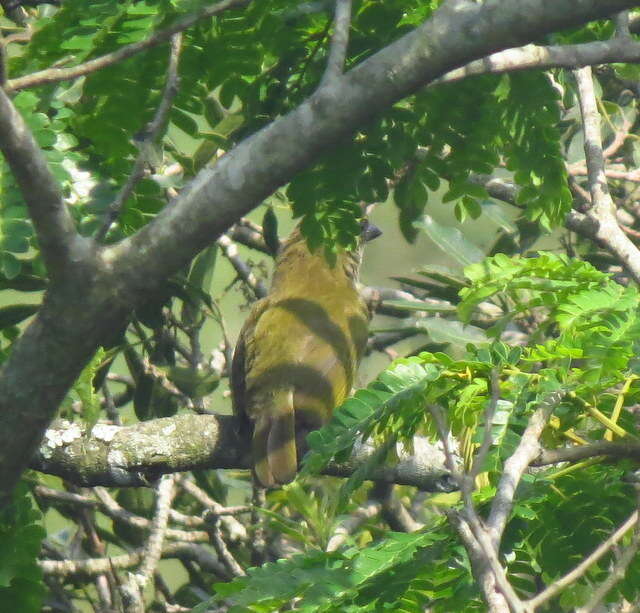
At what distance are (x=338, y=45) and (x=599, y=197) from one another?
5.37 ft

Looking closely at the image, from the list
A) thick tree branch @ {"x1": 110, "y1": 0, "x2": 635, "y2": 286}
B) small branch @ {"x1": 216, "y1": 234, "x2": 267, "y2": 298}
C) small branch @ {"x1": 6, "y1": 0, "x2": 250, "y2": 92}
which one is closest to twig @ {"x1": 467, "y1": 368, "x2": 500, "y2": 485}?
thick tree branch @ {"x1": 110, "y1": 0, "x2": 635, "y2": 286}

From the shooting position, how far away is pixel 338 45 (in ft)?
8.11

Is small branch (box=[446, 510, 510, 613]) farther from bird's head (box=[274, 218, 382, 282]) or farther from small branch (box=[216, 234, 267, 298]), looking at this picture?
bird's head (box=[274, 218, 382, 282])

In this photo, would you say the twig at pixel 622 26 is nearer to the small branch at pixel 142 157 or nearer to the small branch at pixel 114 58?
the small branch at pixel 114 58

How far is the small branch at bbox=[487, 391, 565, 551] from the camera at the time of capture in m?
1.86

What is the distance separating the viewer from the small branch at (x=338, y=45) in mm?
2375

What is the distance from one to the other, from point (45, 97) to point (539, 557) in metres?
1.71

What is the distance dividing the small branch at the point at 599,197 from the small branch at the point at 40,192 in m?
1.76

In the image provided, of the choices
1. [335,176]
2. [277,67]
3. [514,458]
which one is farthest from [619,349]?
[277,67]

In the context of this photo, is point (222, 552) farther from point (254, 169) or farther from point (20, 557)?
point (254, 169)

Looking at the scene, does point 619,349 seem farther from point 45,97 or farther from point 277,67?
point 45,97

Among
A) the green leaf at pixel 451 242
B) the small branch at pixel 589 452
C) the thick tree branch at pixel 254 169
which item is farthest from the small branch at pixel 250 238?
the small branch at pixel 589 452

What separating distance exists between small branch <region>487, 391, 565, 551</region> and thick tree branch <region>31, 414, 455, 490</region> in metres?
1.45

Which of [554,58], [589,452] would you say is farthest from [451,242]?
[589,452]
